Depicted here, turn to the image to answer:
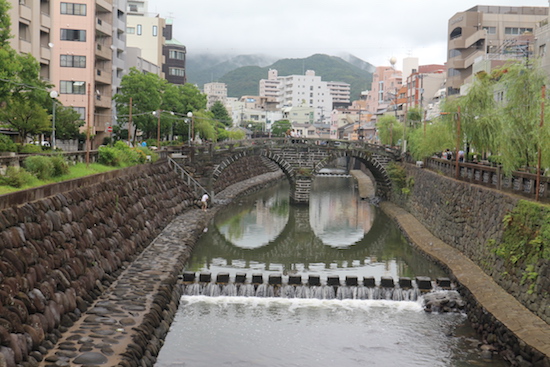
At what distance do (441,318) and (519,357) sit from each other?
5191 mm

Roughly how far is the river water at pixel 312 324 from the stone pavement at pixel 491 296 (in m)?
0.82

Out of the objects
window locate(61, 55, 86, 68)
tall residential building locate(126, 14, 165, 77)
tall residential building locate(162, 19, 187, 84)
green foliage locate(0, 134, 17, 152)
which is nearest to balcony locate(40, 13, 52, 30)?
window locate(61, 55, 86, 68)

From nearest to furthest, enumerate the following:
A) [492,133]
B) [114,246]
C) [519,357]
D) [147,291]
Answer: [519,357] → [147,291] → [114,246] → [492,133]

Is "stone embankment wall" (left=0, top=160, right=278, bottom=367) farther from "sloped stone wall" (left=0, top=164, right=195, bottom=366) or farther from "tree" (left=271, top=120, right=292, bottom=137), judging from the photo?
"tree" (left=271, top=120, right=292, bottom=137)

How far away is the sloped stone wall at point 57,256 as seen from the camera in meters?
14.2

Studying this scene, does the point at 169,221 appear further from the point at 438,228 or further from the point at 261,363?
the point at 261,363

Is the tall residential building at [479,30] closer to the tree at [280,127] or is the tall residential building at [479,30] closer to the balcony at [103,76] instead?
the balcony at [103,76]

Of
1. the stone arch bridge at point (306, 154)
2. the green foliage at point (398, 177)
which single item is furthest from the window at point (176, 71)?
the green foliage at point (398, 177)

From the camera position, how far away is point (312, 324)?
21266 mm

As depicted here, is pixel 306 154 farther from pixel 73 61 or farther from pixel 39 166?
pixel 39 166

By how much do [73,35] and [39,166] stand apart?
33819 mm

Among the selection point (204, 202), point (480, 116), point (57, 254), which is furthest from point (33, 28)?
point (57, 254)

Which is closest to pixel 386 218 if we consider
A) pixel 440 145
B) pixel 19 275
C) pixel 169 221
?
pixel 440 145

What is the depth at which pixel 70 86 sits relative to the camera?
2079 inches
